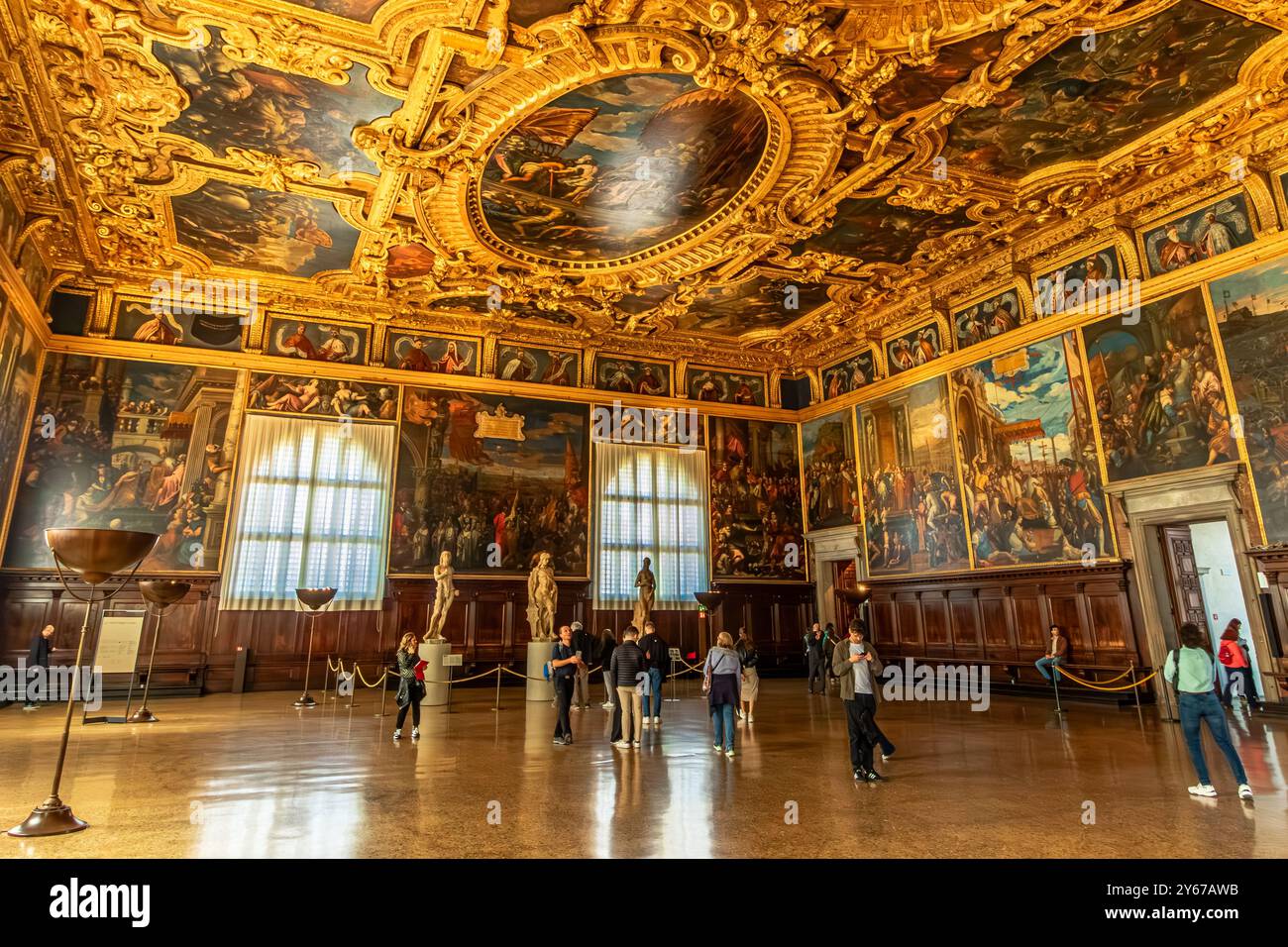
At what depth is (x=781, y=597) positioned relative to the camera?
20.3m

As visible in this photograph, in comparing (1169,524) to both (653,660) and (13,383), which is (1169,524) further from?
(13,383)

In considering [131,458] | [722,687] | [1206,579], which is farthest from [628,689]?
[1206,579]

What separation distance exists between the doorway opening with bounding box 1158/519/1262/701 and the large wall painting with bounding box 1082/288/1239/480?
4.64ft

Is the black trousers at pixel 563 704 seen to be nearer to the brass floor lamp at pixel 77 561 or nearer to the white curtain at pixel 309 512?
the brass floor lamp at pixel 77 561

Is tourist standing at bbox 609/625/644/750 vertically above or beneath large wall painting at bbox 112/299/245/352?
beneath

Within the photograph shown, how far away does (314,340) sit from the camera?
17.5 meters

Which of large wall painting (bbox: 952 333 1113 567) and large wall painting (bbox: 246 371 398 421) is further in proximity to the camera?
large wall painting (bbox: 246 371 398 421)

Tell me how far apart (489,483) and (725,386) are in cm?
809

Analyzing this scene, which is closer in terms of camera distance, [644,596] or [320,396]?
[644,596]

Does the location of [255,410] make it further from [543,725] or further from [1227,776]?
[1227,776]

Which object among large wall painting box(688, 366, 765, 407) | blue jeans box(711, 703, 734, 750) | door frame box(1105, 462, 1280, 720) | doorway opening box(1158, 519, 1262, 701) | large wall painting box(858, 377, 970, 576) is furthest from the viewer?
large wall painting box(688, 366, 765, 407)

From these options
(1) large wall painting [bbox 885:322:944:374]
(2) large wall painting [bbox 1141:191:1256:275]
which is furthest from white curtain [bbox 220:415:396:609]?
(2) large wall painting [bbox 1141:191:1256:275]

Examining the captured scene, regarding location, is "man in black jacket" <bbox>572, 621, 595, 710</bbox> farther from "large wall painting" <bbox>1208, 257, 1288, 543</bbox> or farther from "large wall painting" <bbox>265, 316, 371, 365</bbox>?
"large wall painting" <bbox>1208, 257, 1288, 543</bbox>

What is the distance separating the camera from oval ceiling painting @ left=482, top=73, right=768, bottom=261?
10.9 metres
